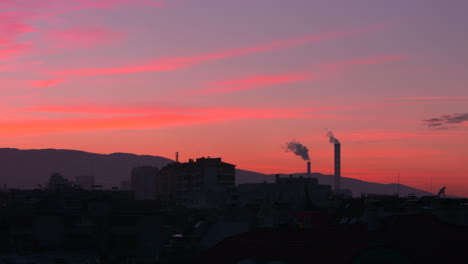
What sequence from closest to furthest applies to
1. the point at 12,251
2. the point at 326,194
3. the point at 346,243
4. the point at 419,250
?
the point at 419,250, the point at 346,243, the point at 12,251, the point at 326,194

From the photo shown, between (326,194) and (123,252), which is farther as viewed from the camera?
(326,194)

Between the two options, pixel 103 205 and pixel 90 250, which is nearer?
pixel 90 250

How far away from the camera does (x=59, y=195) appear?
102m

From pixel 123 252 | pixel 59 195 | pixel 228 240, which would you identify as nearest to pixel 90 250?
pixel 123 252

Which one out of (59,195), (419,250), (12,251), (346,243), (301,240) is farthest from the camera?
(59,195)

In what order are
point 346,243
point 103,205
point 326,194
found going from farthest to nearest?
point 326,194 < point 103,205 < point 346,243

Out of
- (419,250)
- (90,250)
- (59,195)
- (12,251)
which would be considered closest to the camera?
(419,250)

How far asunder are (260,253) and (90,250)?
164ft

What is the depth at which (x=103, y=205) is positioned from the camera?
8956cm

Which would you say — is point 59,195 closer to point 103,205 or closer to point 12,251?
point 103,205

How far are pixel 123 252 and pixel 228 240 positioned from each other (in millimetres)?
46189

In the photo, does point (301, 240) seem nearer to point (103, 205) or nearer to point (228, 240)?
point (228, 240)

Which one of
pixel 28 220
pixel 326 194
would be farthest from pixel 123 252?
pixel 326 194

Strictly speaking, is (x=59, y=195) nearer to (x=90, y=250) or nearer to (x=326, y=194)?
(x=90, y=250)
